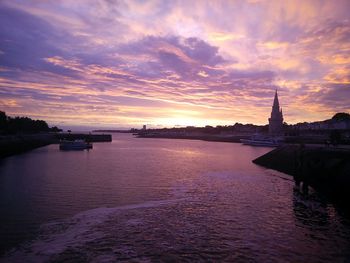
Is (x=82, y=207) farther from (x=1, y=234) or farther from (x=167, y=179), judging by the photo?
(x=167, y=179)

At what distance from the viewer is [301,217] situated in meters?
20.7

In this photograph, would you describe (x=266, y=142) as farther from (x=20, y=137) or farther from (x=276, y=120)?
(x=20, y=137)

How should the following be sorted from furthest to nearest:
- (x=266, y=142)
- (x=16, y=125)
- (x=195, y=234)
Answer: (x=16, y=125) < (x=266, y=142) < (x=195, y=234)

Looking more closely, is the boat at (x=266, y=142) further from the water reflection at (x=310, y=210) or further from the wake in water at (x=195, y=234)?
the wake in water at (x=195, y=234)

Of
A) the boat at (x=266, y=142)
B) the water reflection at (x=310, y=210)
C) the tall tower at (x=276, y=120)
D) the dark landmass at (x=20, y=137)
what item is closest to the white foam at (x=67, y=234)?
the water reflection at (x=310, y=210)

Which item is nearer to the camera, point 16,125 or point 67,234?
point 67,234

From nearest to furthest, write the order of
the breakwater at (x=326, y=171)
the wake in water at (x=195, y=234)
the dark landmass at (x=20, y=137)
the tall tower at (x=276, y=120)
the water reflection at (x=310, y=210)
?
the wake in water at (x=195, y=234) < the water reflection at (x=310, y=210) < the breakwater at (x=326, y=171) < the dark landmass at (x=20, y=137) < the tall tower at (x=276, y=120)

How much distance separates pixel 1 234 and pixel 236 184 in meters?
21.9

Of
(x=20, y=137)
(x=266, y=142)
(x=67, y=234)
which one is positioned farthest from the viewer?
(x=266, y=142)

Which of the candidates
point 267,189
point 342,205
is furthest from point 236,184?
point 342,205

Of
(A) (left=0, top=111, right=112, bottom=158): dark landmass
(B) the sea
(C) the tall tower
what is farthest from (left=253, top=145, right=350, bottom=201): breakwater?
(C) the tall tower

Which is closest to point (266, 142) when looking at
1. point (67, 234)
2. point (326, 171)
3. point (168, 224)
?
point (326, 171)

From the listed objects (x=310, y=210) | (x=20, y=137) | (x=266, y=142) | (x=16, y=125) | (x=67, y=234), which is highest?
(x=16, y=125)

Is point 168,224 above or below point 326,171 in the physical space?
below
